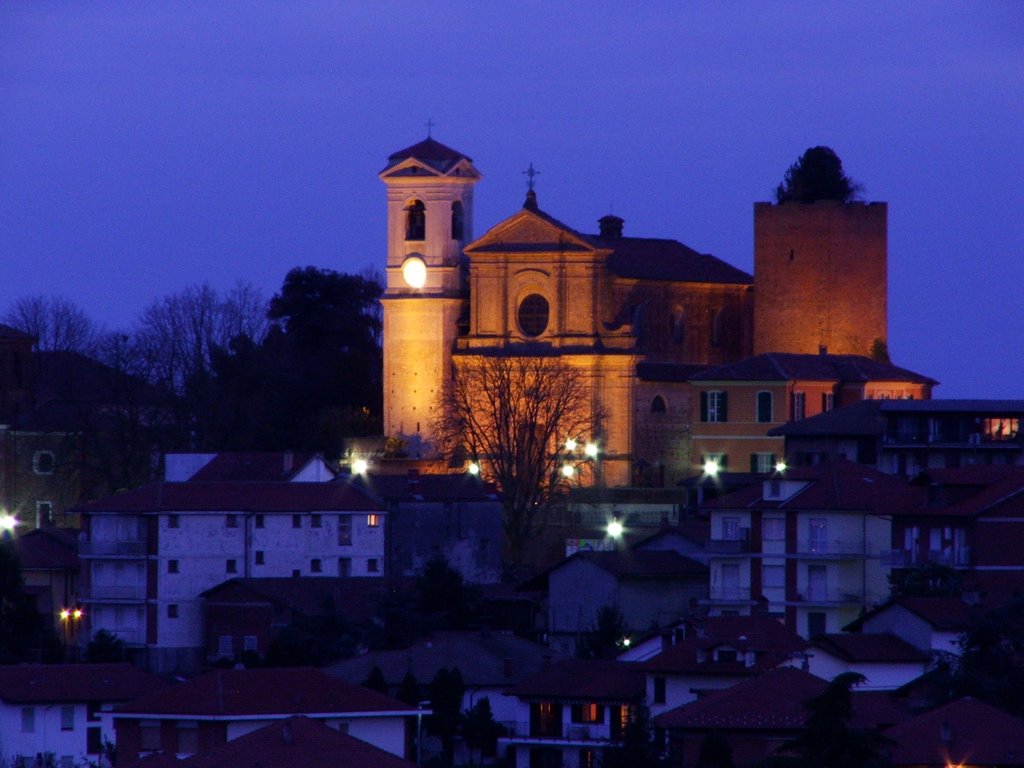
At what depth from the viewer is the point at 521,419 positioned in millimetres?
105688

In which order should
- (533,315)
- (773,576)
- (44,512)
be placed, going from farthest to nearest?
(533,315)
(44,512)
(773,576)

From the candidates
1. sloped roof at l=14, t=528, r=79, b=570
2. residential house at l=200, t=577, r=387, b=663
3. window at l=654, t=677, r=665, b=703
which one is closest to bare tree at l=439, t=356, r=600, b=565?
sloped roof at l=14, t=528, r=79, b=570

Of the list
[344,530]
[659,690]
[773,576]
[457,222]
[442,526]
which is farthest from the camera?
[457,222]

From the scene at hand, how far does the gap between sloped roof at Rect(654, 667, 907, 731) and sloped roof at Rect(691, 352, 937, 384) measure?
4290 centimetres

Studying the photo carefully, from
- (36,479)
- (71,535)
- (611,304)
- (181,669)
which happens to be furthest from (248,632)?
(611,304)

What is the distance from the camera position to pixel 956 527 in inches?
2985

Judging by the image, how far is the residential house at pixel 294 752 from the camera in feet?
195

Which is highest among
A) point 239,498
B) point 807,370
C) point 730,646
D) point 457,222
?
point 457,222

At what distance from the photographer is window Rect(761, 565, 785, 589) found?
257 ft

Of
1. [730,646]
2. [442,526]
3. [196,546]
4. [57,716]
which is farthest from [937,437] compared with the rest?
[57,716]

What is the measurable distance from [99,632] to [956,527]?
19.6m

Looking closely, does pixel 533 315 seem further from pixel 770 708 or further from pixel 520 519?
pixel 770 708

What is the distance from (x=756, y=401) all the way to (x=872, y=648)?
3910 cm

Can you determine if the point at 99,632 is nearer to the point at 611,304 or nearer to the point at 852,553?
the point at 852,553
